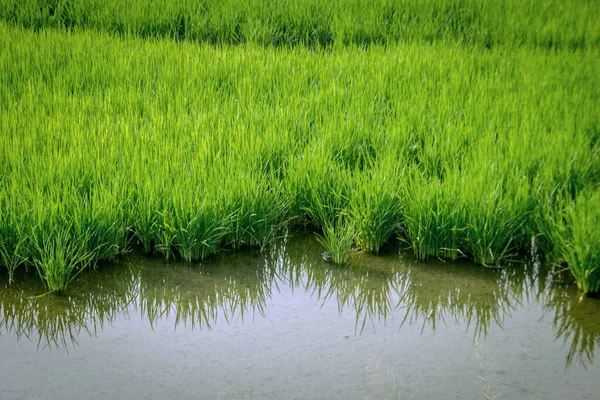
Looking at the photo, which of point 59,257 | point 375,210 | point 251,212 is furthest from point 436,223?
point 59,257

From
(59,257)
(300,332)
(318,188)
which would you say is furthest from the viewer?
(318,188)

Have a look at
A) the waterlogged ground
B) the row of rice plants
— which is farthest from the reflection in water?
the row of rice plants

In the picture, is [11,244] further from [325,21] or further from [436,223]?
[325,21]

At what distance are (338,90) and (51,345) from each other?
8.89ft

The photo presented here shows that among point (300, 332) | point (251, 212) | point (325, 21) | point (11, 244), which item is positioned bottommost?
point (300, 332)

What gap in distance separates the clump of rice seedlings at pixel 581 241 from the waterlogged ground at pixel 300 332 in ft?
0.28

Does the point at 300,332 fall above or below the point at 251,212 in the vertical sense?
below

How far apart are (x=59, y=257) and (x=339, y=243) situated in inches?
45.4

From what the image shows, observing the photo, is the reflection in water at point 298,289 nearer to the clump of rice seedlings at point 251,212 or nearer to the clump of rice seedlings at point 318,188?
the clump of rice seedlings at point 251,212

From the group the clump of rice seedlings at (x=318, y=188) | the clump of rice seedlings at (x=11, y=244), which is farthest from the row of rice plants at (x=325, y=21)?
the clump of rice seedlings at (x=11, y=244)

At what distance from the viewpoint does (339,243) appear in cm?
311

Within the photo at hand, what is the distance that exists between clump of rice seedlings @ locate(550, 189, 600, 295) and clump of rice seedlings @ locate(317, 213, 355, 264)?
2.84 feet

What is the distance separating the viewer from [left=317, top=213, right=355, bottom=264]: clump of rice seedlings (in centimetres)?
312

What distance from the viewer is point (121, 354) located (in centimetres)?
241
